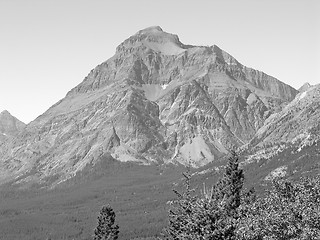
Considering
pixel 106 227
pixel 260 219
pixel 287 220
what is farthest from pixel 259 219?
pixel 106 227

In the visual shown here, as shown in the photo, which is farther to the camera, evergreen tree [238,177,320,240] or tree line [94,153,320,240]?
evergreen tree [238,177,320,240]

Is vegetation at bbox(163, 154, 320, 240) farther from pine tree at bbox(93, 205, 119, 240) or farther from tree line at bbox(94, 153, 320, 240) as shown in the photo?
pine tree at bbox(93, 205, 119, 240)

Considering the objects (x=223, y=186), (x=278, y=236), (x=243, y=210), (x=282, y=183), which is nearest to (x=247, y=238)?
(x=278, y=236)

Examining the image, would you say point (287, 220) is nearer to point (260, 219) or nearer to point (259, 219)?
point (260, 219)

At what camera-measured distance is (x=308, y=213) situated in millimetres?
47344

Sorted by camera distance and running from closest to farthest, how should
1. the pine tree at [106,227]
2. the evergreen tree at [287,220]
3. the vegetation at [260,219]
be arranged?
the vegetation at [260,219], the evergreen tree at [287,220], the pine tree at [106,227]

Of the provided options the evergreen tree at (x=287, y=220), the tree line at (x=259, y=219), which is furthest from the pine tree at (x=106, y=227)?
the evergreen tree at (x=287, y=220)

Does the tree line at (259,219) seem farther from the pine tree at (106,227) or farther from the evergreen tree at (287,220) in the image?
the pine tree at (106,227)

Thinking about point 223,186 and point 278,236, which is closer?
point 278,236

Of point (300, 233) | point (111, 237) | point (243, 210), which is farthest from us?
point (111, 237)

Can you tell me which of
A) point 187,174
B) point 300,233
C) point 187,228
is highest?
point 187,174

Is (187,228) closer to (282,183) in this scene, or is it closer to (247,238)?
(247,238)

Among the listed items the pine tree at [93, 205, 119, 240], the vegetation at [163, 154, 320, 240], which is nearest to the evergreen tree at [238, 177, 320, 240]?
the vegetation at [163, 154, 320, 240]

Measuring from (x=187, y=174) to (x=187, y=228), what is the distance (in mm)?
12034
